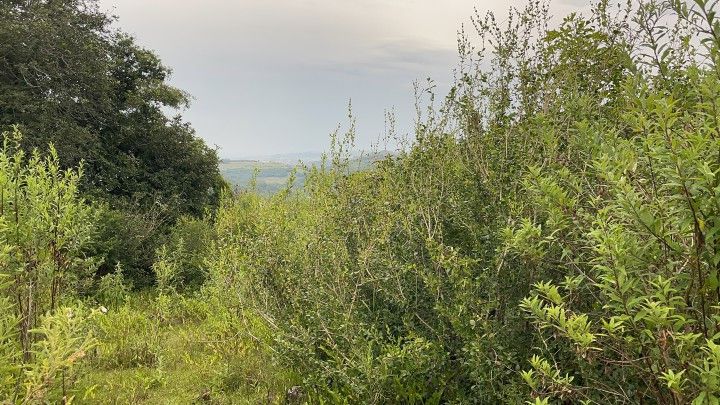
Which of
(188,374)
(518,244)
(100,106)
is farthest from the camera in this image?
(100,106)

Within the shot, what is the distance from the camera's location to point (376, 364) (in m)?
3.89

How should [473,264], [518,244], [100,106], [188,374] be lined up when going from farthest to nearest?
[100,106]
[188,374]
[473,264]
[518,244]

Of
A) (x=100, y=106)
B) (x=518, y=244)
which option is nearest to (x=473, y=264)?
(x=518, y=244)

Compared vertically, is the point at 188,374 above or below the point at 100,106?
below

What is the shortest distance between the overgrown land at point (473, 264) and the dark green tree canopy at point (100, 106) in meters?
7.62

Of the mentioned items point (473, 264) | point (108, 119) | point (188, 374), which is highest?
point (108, 119)

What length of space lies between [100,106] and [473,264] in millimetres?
13894

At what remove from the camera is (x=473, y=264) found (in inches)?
146

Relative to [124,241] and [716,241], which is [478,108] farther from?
[124,241]

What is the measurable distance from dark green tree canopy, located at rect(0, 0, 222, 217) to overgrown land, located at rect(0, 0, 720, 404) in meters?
7.62

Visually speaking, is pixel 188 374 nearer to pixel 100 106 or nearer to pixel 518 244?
pixel 518 244

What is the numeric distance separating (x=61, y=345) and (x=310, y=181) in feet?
10.0

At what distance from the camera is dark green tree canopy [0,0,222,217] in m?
12.7

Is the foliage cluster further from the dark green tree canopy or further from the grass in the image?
the dark green tree canopy
